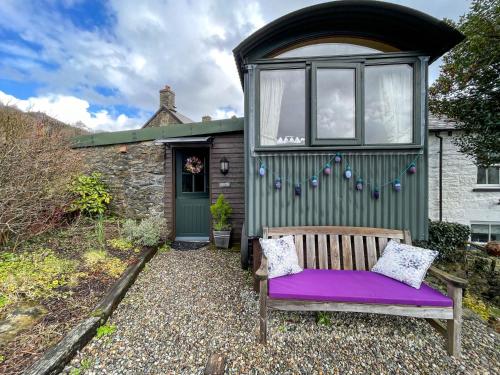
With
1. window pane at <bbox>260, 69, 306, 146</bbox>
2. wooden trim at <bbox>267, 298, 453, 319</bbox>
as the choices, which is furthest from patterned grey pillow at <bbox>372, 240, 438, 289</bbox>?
window pane at <bbox>260, 69, 306, 146</bbox>

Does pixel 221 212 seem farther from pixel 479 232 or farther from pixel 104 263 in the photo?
pixel 479 232

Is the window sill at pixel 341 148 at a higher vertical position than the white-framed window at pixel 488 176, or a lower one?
higher

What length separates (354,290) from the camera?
2070 millimetres

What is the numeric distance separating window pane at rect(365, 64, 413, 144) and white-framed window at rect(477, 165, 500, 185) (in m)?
5.40

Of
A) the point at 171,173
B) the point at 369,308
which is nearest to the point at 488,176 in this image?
the point at 369,308

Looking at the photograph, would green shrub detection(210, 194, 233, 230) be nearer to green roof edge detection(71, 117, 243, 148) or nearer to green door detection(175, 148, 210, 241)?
green door detection(175, 148, 210, 241)

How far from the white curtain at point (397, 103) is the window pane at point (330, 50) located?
43 centimetres

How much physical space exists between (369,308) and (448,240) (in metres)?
3.50

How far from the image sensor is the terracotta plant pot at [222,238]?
4516mm

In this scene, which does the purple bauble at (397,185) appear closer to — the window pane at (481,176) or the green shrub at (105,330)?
the green shrub at (105,330)

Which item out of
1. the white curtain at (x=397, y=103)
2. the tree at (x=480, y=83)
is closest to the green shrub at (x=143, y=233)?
the white curtain at (x=397, y=103)

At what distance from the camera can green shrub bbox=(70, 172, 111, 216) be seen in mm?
4820

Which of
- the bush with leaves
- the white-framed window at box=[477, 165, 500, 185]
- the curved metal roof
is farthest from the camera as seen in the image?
the white-framed window at box=[477, 165, 500, 185]

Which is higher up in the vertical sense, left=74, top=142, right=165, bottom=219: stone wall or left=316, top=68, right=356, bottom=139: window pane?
left=316, top=68, right=356, bottom=139: window pane
